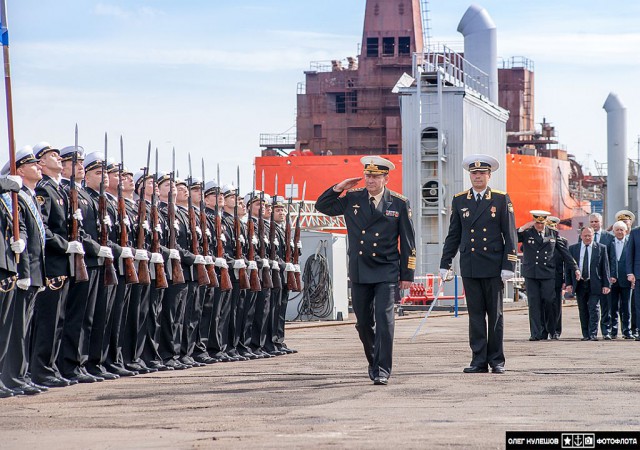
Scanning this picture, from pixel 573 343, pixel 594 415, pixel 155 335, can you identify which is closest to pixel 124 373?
pixel 155 335

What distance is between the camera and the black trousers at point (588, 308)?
17156 millimetres

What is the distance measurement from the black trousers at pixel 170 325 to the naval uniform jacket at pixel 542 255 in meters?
6.82

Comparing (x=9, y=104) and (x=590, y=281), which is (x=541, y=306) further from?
(x=9, y=104)

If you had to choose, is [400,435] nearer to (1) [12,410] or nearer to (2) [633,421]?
(2) [633,421]

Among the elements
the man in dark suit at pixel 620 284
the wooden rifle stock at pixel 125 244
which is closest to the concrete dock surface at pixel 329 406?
the wooden rifle stock at pixel 125 244

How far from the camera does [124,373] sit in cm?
1045

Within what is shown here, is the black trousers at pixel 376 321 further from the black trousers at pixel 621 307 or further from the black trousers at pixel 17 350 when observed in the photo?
the black trousers at pixel 621 307

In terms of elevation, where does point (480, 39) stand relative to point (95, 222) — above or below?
above

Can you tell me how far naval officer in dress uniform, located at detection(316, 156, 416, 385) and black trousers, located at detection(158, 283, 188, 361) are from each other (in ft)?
6.95

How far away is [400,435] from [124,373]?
4.53 meters

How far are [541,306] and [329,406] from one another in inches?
395

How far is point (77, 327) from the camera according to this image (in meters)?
9.99

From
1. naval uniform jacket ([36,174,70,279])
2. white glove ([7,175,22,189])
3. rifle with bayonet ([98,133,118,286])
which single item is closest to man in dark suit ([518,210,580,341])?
rifle with bayonet ([98,133,118,286])

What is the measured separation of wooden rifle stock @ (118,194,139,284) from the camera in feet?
34.4
